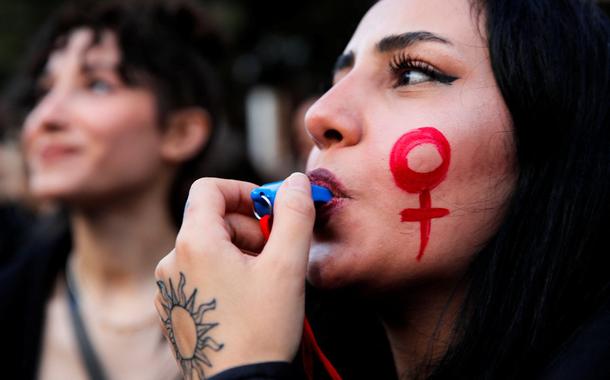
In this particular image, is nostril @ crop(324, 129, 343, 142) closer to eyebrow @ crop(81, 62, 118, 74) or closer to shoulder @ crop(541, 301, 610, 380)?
shoulder @ crop(541, 301, 610, 380)

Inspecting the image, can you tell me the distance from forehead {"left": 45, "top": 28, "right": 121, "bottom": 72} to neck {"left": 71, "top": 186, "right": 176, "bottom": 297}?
2.44 ft

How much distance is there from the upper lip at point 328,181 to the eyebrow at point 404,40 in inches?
15.4

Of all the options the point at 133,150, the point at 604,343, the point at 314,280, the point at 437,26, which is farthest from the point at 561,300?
the point at 133,150

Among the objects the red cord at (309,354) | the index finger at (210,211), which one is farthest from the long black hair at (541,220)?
the index finger at (210,211)

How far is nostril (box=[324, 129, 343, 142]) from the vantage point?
1.78 metres

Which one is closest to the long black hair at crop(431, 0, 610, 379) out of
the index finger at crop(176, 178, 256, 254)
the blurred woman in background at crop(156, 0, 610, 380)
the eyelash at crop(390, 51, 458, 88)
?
the blurred woman in background at crop(156, 0, 610, 380)

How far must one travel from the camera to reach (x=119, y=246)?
3.61 metres

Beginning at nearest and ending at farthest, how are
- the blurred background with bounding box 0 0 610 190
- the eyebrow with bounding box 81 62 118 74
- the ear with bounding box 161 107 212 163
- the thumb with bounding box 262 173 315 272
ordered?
the thumb with bounding box 262 173 315 272
the eyebrow with bounding box 81 62 118 74
the ear with bounding box 161 107 212 163
the blurred background with bounding box 0 0 610 190

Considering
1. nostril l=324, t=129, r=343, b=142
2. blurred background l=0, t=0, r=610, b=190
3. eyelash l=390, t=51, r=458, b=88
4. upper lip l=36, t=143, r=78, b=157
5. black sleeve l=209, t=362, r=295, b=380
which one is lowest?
blurred background l=0, t=0, r=610, b=190

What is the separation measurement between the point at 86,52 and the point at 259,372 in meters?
2.59

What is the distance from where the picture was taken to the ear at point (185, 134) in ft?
12.2

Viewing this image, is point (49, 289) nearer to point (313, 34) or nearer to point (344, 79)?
point (344, 79)

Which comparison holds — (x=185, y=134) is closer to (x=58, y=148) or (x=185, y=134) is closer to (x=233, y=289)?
(x=58, y=148)

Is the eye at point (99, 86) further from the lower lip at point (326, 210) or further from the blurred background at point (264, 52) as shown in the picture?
the blurred background at point (264, 52)
